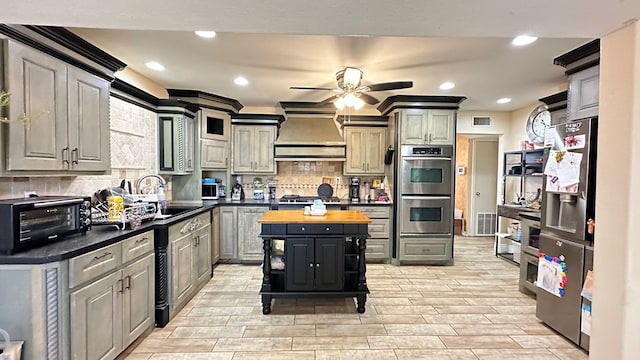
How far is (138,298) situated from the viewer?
8.27 feet

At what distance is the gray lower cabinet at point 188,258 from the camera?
3023mm

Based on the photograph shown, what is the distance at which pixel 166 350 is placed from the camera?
2.53m

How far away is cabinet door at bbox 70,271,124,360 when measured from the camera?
1861 mm

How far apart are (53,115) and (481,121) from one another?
623cm

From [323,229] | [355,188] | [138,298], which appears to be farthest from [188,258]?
[355,188]

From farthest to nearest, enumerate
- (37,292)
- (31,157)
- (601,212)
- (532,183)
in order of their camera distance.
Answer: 1. (532,183)
2. (31,157)
3. (37,292)
4. (601,212)

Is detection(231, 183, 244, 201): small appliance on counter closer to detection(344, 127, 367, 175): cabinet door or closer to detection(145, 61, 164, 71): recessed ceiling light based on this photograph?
detection(344, 127, 367, 175): cabinet door

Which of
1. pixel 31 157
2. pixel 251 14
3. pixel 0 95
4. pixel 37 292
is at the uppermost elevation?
pixel 251 14

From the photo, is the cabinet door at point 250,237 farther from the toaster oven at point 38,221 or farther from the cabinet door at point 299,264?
the toaster oven at point 38,221

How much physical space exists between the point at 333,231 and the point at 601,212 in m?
2.08

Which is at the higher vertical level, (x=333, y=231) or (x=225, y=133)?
(x=225, y=133)

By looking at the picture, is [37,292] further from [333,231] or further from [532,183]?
[532,183]

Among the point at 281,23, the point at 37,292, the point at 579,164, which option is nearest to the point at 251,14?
the point at 281,23

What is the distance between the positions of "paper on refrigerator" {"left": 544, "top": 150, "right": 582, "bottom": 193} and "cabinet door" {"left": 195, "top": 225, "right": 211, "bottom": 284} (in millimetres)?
3695
